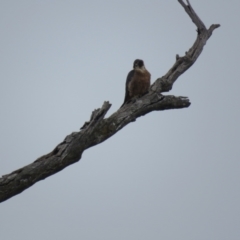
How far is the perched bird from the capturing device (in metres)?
8.06

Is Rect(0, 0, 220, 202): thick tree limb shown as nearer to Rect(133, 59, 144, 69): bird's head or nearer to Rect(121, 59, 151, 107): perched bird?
Rect(121, 59, 151, 107): perched bird

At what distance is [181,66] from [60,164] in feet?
9.23

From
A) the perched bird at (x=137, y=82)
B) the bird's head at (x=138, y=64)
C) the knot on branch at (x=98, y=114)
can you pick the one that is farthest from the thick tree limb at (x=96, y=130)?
the bird's head at (x=138, y=64)

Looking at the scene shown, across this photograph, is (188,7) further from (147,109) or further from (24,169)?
(24,169)

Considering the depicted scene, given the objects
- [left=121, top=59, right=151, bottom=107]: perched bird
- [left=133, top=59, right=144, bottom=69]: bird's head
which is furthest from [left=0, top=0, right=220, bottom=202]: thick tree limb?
[left=133, top=59, right=144, bottom=69]: bird's head

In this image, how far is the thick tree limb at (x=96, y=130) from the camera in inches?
180

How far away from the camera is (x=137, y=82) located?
820 centimetres

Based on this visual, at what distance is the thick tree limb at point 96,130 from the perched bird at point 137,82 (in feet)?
4.07

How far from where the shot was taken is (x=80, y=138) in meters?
5.02

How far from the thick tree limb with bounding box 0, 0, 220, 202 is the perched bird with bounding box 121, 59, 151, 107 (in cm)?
124

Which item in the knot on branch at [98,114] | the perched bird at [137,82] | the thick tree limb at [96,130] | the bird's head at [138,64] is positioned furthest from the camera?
the bird's head at [138,64]

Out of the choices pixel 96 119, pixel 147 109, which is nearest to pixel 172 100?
pixel 147 109

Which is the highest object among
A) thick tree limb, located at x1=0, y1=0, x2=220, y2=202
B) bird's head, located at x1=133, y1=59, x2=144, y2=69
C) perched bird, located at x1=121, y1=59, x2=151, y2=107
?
bird's head, located at x1=133, y1=59, x2=144, y2=69

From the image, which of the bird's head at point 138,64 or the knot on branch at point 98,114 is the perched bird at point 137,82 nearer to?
the bird's head at point 138,64
